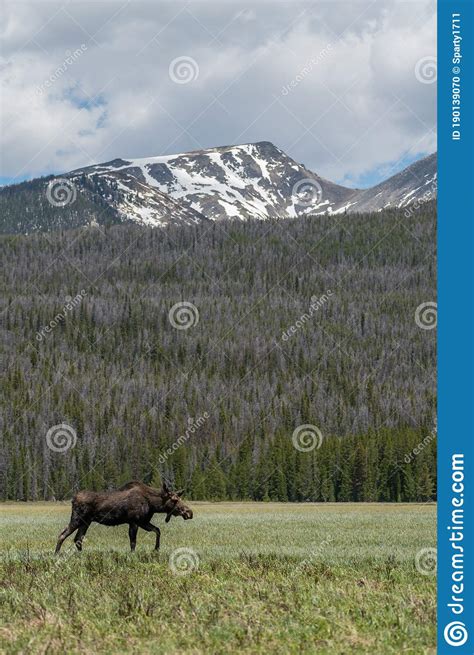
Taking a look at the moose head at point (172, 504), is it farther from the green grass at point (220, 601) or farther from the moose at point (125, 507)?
the green grass at point (220, 601)

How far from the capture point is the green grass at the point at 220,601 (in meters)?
11.2

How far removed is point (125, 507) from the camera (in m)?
19.8

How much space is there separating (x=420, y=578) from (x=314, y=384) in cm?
18143

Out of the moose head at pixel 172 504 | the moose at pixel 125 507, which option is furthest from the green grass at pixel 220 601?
the moose head at pixel 172 504

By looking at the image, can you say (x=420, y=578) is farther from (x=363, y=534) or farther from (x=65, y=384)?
(x=65, y=384)

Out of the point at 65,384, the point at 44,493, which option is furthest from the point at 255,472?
the point at 65,384

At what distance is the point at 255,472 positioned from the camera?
118 m

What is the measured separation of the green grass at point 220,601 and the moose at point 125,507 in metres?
0.67

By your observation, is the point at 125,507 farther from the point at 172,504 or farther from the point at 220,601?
the point at 220,601

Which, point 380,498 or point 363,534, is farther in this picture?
point 380,498

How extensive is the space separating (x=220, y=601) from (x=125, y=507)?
6.78 metres

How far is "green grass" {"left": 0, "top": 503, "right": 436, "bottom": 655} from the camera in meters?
11.2

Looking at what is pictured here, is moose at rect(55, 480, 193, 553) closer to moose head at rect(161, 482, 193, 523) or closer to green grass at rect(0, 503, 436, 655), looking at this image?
moose head at rect(161, 482, 193, 523)

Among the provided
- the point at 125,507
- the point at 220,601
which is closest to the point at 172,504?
the point at 125,507
